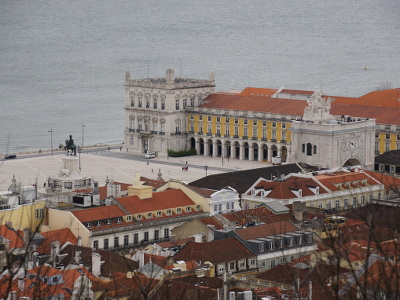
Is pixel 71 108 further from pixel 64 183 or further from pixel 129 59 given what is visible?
pixel 64 183

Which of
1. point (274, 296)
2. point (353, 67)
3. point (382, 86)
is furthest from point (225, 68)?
point (274, 296)

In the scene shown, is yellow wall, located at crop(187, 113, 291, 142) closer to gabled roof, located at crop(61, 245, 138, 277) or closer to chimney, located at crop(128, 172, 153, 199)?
chimney, located at crop(128, 172, 153, 199)

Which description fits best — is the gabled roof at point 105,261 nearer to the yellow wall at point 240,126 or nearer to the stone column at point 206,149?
the yellow wall at point 240,126

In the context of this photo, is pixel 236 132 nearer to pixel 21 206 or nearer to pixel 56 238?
pixel 21 206

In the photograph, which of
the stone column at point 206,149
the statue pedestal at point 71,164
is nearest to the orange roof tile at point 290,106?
the stone column at point 206,149

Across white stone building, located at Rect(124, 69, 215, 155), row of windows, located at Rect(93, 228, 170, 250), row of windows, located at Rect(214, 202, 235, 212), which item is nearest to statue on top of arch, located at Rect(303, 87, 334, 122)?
white stone building, located at Rect(124, 69, 215, 155)
